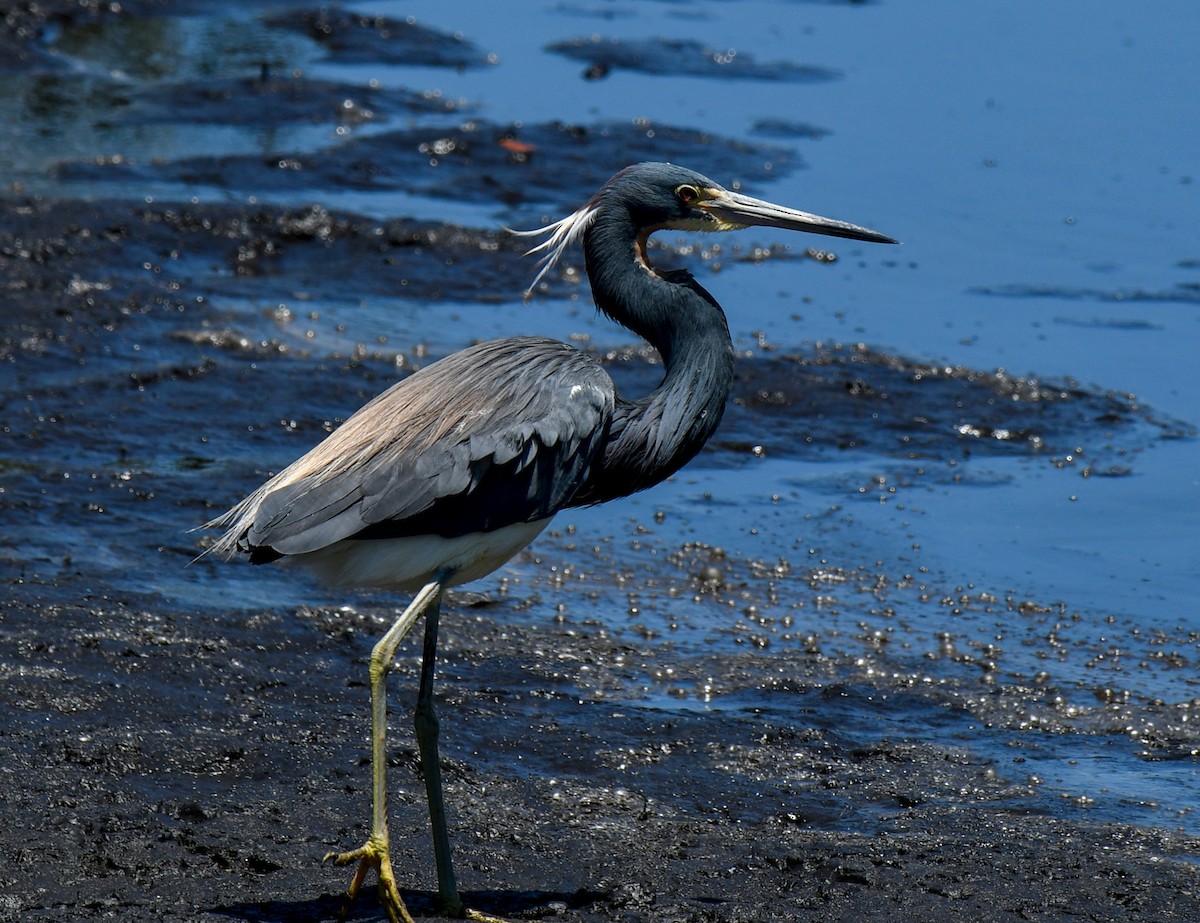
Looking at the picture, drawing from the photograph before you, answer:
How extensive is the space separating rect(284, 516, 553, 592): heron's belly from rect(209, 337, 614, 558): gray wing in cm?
5

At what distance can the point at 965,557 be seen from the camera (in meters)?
7.67

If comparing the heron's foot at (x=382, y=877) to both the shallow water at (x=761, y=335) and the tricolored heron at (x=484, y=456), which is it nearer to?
the tricolored heron at (x=484, y=456)

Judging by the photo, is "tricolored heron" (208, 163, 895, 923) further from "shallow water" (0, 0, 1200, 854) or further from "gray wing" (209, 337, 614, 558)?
"shallow water" (0, 0, 1200, 854)

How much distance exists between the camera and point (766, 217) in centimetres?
546

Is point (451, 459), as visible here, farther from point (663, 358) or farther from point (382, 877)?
point (382, 877)

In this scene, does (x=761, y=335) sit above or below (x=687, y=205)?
below

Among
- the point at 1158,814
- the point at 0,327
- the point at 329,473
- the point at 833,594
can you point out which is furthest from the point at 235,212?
the point at 1158,814

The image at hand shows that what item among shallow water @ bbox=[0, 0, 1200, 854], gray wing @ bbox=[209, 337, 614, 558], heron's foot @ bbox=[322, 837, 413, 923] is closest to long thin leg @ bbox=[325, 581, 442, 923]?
heron's foot @ bbox=[322, 837, 413, 923]

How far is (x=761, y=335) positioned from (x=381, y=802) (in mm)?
6186

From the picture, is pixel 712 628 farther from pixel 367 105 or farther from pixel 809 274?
pixel 367 105

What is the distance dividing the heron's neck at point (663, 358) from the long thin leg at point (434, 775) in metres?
0.72

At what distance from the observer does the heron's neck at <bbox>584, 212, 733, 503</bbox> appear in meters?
5.08

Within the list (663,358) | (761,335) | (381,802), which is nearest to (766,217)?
(663,358)

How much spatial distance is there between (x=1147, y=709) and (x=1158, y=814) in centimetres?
82
